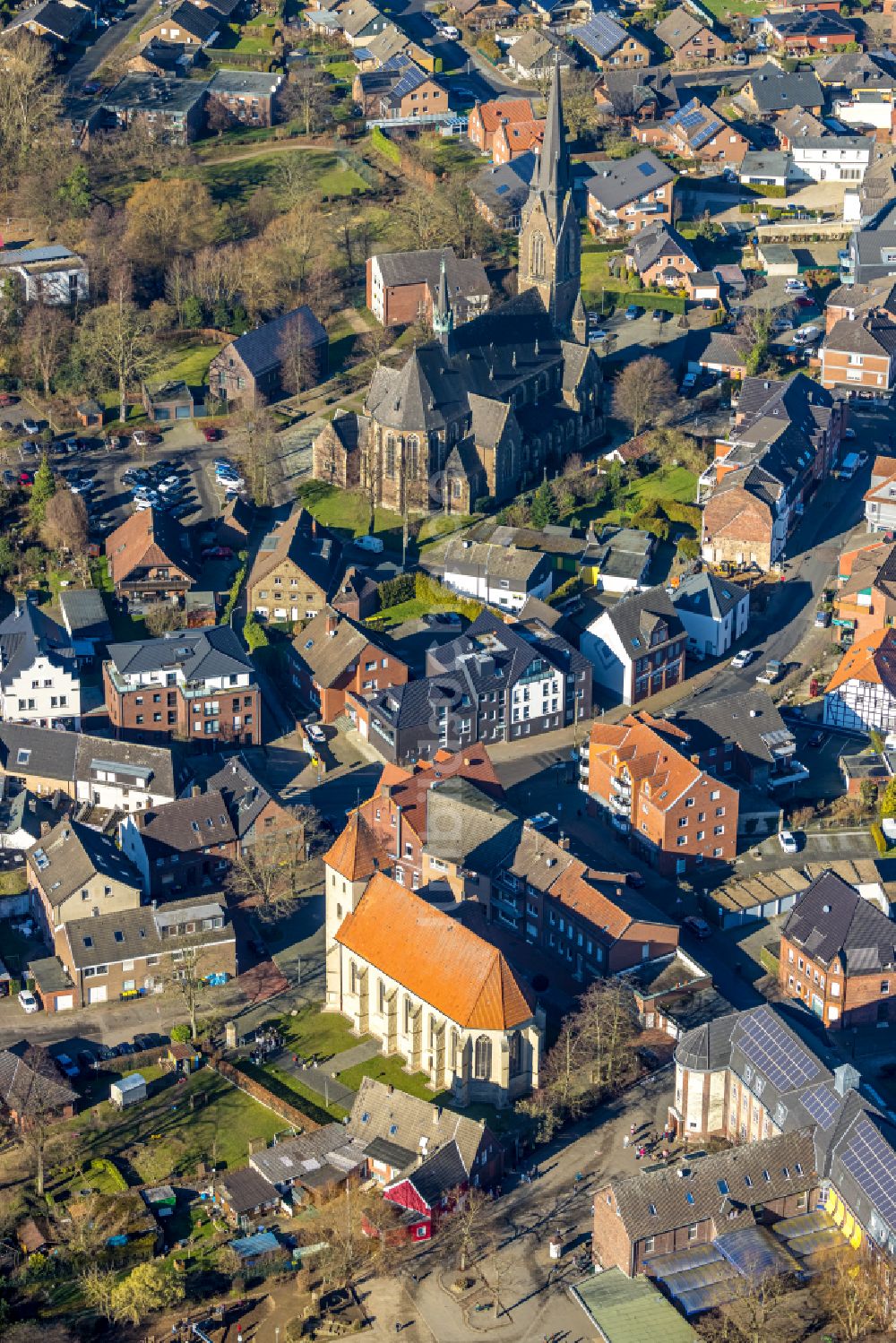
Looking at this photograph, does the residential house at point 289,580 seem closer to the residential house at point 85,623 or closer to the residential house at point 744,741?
the residential house at point 85,623

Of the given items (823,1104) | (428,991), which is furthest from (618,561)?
(823,1104)

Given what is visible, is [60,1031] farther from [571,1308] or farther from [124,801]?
[571,1308]

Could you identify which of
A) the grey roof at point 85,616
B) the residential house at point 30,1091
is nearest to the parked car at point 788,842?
the residential house at point 30,1091

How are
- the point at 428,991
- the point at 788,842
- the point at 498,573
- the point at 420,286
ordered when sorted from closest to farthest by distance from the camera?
the point at 428,991, the point at 788,842, the point at 498,573, the point at 420,286

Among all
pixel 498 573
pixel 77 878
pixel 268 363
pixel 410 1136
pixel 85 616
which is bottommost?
pixel 410 1136

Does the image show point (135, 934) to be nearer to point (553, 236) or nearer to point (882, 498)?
point (882, 498)

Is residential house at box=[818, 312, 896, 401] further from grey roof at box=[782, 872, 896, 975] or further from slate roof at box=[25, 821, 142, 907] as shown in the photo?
slate roof at box=[25, 821, 142, 907]
